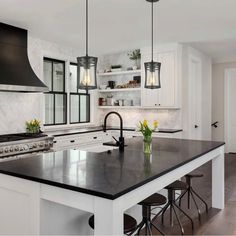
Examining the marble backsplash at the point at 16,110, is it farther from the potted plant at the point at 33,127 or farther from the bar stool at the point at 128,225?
the bar stool at the point at 128,225

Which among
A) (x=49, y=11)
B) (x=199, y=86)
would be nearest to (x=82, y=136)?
(x=49, y=11)

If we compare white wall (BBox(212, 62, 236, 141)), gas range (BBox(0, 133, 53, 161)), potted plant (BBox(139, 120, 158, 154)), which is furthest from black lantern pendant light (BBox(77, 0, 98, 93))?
white wall (BBox(212, 62, 236, 141))

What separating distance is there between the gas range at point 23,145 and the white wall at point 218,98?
5276 mm

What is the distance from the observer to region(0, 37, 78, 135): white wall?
451cm

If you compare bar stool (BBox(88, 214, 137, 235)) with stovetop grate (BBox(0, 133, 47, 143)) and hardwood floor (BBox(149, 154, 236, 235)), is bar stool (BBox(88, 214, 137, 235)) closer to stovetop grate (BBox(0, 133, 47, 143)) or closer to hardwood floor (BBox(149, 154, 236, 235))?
hardwood floor (BBox(149, 154, 236, 235))

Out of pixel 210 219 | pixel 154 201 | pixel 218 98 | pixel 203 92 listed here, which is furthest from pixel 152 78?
pixel 218 98

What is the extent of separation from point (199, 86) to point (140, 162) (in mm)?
4832

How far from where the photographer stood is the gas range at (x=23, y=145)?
144 inches

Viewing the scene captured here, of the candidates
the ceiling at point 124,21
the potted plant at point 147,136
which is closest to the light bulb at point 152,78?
the potted plant at point 147,136

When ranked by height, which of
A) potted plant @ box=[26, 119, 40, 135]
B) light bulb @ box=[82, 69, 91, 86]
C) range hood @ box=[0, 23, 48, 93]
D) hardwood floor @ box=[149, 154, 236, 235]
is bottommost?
hardwood floor @ box=[149, 154, 236, 235]

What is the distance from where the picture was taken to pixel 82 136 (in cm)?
517

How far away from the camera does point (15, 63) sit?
14.2 ft

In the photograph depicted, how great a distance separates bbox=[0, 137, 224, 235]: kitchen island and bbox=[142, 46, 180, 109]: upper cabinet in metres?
2.89

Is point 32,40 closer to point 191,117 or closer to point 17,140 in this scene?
point 17,140
